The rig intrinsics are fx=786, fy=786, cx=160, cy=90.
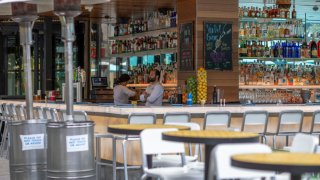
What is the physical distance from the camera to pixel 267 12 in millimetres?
13789

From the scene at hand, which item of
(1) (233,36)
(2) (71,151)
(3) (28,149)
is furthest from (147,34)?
(2) (71,151)

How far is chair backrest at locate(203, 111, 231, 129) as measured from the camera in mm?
9742

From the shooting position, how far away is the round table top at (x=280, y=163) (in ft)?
15.3

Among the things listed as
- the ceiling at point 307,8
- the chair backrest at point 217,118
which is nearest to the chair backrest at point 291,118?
the chair backrest at point 217,118

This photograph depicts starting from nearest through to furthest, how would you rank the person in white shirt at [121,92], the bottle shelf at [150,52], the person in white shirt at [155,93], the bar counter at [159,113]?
the bar counter at [159,113], the person in white shirt at [155,93], the person in white shirt at [121,92], the bottle shelf at [150,52]

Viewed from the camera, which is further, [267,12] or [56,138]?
[267,12]

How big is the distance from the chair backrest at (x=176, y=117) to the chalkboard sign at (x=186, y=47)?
3.26 m

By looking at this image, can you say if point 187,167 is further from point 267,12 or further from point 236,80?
point 267,12

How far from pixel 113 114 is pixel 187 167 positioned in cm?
336

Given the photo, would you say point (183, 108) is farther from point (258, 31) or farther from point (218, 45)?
point (258, 31)

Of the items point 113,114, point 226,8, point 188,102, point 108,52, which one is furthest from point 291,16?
point 108,52

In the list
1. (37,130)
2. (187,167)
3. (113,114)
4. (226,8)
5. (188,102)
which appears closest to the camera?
(187,167)

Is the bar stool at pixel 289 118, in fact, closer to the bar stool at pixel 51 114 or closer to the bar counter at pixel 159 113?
the bar counter at pixel 159 113

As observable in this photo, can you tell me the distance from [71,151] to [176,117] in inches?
103
